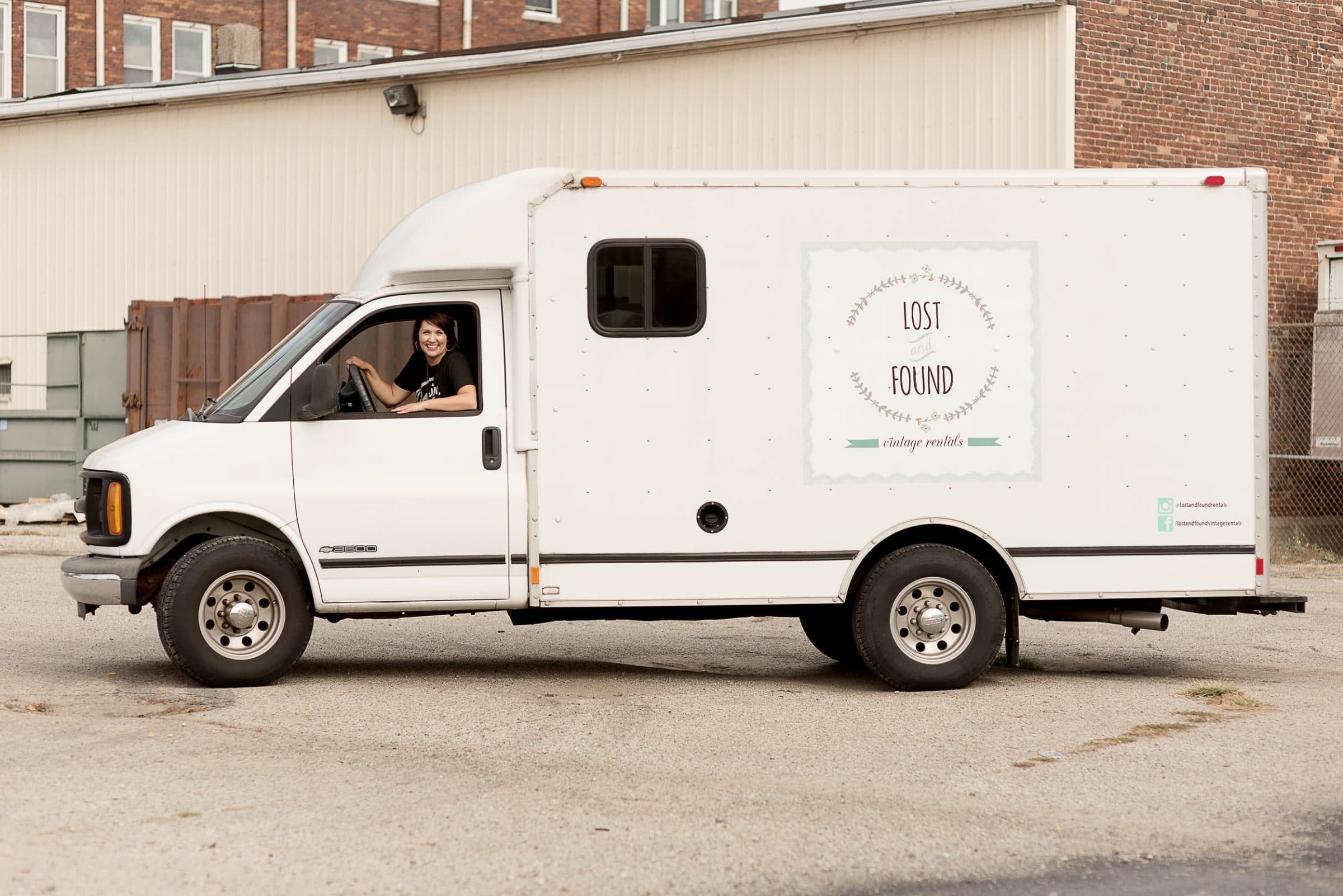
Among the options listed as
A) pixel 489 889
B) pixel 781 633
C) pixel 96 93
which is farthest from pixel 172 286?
pixel 489 889

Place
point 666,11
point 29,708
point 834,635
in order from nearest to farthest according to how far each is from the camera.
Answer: point 29,708
point 834,635
point 666,11

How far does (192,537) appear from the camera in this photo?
29.1ft

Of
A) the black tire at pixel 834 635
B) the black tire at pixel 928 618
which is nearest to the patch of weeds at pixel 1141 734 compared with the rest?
the black tire at pixel 928 618

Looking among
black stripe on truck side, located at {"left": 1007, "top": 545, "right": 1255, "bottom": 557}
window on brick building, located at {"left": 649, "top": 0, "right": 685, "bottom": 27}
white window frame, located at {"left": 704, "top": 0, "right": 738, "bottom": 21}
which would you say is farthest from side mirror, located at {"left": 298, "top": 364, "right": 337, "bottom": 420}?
white window frame, located at {"left": 704, "top": 0, "right": 738, "bottom": 21}

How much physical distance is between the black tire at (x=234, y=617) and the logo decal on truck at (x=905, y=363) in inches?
115

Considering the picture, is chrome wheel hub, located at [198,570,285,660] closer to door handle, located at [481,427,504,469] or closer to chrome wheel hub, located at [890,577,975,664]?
door handle, located at [481,427,504,469]

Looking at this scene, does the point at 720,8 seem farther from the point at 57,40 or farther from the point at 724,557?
the point at 724,557

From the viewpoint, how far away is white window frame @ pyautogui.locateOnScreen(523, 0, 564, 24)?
39906 mm

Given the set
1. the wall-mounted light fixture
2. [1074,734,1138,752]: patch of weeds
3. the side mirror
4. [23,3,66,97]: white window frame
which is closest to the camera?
[1074,734,1138,752]: patch of weeds

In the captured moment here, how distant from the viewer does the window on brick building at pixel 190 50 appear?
1470 inches

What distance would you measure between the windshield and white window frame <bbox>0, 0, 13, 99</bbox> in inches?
1193

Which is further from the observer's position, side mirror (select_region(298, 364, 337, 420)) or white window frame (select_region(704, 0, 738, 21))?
white window frame (select_region(704, 0, 738, 21))

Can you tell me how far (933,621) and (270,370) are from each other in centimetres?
391

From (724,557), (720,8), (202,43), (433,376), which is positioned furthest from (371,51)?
(724,557)
